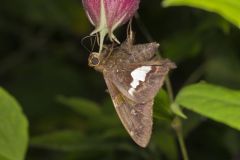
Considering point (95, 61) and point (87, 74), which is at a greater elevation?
point (95, 61)

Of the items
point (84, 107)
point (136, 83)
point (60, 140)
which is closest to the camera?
point (136, 83)

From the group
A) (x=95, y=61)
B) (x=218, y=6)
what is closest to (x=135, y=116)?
(x=95, y=61)

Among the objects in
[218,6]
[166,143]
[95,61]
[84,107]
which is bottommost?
[166,143]

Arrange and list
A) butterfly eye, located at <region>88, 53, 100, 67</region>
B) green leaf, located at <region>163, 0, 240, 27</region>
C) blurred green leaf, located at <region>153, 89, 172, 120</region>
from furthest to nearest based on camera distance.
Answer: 1. blurred green leaf, located at <region>153, 89, 172, 120</region>
2. butterfly eye, located at <region>88, 53, 100, 67</region>
3. green leaf, located at <region>163, 0, 240, 27</region>

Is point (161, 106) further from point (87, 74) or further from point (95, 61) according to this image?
point (87, 74)

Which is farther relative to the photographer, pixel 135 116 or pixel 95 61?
pixel 95 61

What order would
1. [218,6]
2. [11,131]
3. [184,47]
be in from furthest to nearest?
[184,47] → [11,131] → [218,6]

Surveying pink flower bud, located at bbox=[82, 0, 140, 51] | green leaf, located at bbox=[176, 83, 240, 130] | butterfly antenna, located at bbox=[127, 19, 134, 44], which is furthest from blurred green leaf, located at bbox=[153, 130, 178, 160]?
pink flower bud, located at bbox=[82, 0, 140, 51]

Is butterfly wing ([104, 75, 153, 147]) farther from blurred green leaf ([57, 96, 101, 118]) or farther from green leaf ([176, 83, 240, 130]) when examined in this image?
blurred green leaf ([57, 96, 101, 118])
